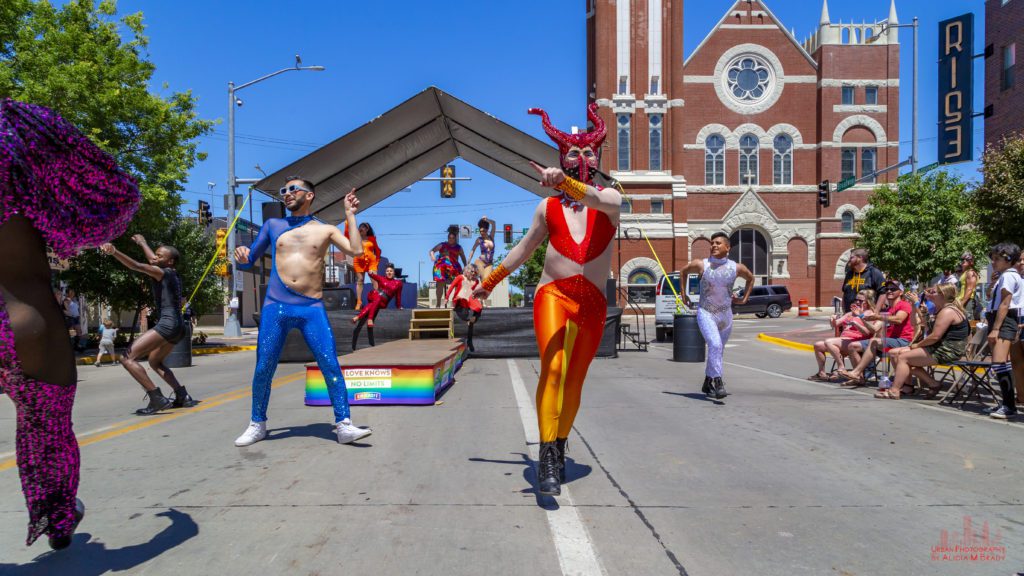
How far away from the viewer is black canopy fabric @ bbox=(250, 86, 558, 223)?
42.2 ft

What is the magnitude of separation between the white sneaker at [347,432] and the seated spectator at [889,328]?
7.37 meters

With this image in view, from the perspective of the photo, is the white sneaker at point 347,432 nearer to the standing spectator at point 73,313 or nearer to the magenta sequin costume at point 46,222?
the magenta sequin costume at point 46,222

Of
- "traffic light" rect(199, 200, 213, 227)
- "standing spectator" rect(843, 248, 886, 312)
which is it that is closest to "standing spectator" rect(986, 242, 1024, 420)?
"standing spectator" rect(843, 248, 886, 312)

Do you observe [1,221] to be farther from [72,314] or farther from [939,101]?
[939,101]

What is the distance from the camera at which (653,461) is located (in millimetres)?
4789

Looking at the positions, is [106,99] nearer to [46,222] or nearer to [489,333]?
[489,333]

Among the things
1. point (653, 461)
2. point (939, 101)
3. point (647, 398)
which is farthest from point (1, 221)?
point (939, 101)

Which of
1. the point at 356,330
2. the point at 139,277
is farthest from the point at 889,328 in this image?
the point at 139,277

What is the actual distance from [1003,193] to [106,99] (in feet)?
70.4

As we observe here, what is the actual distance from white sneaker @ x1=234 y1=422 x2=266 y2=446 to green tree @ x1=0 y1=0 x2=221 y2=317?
1328 centimetres

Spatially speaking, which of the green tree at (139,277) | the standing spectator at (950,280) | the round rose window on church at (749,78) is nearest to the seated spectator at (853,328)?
the standing spectator at (950,280)

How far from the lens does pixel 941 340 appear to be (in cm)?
784

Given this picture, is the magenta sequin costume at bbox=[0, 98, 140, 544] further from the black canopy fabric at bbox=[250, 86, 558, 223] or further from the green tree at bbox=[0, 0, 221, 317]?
the green tree at bbox=[0, 0, 221, 317]

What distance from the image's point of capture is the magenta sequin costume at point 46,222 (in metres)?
2.62
